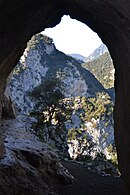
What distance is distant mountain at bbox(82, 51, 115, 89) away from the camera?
435ft

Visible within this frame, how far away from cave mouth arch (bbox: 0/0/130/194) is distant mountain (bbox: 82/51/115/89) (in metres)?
119

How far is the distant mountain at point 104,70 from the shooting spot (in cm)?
13248

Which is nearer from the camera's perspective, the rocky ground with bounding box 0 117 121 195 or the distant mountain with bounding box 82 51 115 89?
the rocky ground with bounding box 0 117 121 195

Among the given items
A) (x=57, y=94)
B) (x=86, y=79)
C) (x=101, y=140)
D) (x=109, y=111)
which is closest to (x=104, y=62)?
(x=86, y=79)

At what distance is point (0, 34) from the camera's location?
30.9 feet

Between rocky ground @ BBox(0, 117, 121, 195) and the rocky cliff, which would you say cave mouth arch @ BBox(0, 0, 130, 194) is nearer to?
rocky ground @ BBox(0, 117, 121, 195)

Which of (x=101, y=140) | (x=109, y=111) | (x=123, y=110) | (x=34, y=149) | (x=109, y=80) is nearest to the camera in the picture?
(x=123, y=110)

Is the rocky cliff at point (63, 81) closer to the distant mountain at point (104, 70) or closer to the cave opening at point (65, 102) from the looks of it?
the cave opening at point (65, 102)

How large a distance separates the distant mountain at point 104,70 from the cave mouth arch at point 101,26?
11940cm

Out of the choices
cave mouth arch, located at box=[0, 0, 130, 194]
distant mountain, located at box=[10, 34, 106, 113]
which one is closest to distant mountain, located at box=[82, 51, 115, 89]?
distant mountain, located at box=[10, 34, 106, 113]

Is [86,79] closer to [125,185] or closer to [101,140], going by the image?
[101,140]

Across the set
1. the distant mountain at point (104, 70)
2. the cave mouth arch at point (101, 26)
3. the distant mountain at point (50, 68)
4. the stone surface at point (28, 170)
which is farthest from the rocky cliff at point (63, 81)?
the cave mouth arch at point (101, 26)

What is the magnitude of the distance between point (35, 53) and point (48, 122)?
244 feet

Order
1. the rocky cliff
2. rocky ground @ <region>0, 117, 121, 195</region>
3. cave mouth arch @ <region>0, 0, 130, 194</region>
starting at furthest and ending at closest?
1. the rocky cliff
2. rocky ground @ <region>0, 117, 121, 195</region>
3. cave mouth arch @ <region>0, 0, 130, 194</region>
